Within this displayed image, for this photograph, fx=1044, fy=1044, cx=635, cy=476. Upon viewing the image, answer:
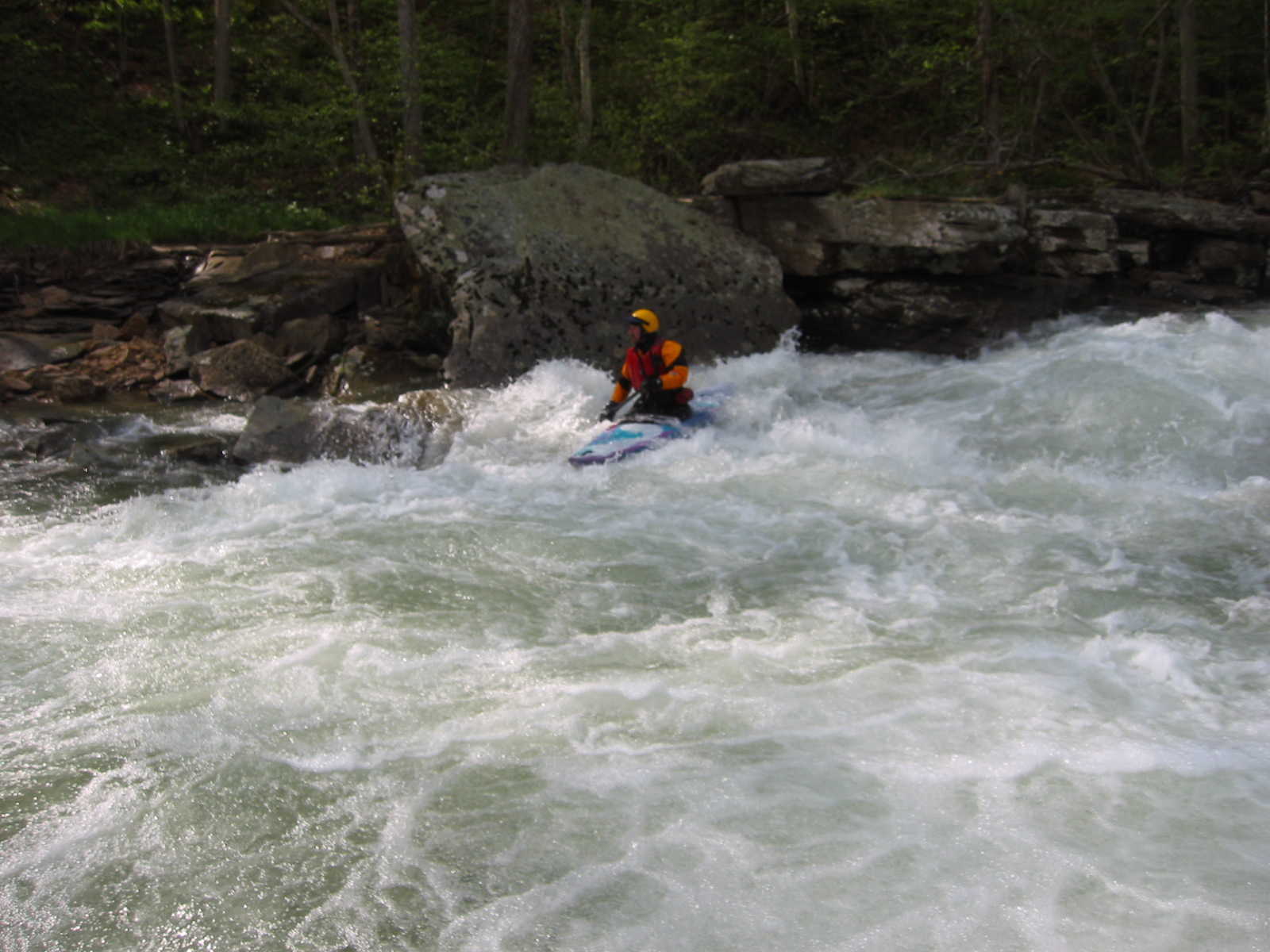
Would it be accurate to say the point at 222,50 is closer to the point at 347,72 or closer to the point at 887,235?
the point at 347,72

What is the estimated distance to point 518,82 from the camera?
1230 centimetres

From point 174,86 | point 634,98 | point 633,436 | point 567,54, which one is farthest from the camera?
point 567,54

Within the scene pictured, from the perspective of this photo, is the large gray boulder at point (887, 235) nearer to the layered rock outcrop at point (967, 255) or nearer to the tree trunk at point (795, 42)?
the layered rock outcrop at point (967, 255)

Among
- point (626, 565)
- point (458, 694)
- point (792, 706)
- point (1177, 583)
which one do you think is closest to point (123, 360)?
point (626, 565)

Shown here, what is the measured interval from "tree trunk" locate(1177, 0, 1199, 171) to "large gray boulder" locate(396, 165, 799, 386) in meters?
6.12

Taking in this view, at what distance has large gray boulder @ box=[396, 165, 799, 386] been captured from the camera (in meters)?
9.30

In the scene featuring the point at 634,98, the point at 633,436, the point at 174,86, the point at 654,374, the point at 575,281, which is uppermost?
the point at 174,86

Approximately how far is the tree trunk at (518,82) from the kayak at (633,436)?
6.13m

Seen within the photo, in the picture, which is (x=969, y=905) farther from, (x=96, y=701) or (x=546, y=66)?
(x=546, y=66)

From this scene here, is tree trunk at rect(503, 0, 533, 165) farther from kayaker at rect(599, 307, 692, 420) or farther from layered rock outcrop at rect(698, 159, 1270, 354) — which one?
kayaker at rect(599, 307, 692, 420)

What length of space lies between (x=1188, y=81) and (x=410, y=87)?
935 cm

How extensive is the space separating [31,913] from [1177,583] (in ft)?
15.9

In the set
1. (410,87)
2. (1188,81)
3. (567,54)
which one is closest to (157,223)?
(410,87)

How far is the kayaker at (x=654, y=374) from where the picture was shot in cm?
761
